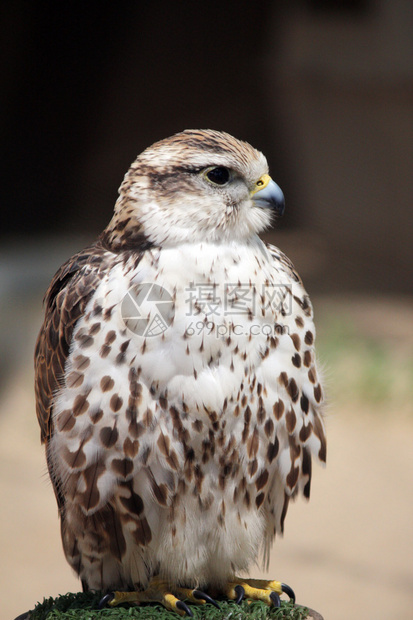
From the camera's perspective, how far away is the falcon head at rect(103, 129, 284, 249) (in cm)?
186

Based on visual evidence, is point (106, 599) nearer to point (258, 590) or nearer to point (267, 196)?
point (258, 590)

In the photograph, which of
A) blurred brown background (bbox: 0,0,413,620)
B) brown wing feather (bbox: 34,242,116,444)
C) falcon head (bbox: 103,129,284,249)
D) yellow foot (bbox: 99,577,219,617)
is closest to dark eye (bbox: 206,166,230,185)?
falcon head (bbox: 103,129,284,249)

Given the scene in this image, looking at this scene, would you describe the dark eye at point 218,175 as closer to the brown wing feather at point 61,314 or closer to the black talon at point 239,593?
the brown wing feather at point 61,314

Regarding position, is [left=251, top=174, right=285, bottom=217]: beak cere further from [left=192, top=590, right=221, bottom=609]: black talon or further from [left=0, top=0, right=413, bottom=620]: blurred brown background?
[left=0, top=0, right=413, bottom=620]: blurred brown background

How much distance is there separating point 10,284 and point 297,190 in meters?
2.48

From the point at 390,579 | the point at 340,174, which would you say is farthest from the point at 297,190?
the point at 390,579

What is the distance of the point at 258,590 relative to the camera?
6.91ft

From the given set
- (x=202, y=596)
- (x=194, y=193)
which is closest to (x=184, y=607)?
(x=202, y=596)

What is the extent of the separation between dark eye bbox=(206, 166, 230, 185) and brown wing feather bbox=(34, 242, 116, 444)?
310mm

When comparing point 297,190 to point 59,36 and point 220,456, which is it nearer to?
point 59,36

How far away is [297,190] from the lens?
638 centimetres

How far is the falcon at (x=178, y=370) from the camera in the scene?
1.83 m

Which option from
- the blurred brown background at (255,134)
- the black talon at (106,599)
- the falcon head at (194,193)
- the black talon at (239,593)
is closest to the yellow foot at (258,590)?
the black talon at (239,593)

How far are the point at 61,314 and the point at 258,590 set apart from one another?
2.98 feet
